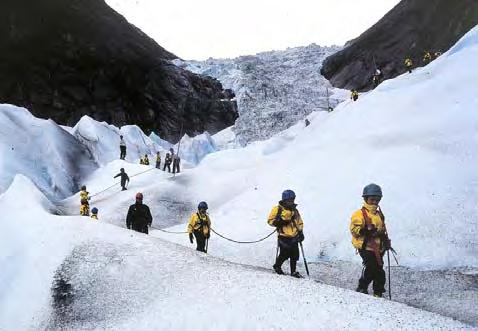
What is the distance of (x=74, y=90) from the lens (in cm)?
7125

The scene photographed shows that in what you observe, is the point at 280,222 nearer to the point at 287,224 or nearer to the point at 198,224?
the point at 287,224

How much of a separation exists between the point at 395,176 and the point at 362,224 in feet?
22.9

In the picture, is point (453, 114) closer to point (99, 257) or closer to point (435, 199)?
point (435, 199)

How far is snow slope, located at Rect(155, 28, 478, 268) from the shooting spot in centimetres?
1290

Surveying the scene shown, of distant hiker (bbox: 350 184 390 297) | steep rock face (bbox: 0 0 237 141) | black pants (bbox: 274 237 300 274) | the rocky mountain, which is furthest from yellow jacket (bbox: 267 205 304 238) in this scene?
steep rock face (bbox: 0 0 237 141)

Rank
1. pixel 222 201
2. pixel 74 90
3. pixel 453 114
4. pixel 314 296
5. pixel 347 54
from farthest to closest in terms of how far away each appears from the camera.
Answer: pixel 347 54 → pixel 74 90 → pixel 222 201 → pixel 453 114 → pixel 314 296

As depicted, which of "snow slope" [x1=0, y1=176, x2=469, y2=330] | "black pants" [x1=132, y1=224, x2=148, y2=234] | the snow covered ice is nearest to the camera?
"snow slope" [x1=0, y1=176, x2=469, y2=330]

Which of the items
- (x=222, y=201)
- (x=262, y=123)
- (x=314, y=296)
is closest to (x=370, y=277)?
(x=314, y=296)

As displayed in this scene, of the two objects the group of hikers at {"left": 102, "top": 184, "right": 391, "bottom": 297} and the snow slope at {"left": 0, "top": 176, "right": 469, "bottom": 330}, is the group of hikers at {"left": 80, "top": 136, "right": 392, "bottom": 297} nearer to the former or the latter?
the group of hikers at {"left": 102, "top": 184, "right": 391, "bottom": 297}

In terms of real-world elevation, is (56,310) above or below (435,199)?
Answer: below

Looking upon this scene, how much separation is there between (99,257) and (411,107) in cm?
1406

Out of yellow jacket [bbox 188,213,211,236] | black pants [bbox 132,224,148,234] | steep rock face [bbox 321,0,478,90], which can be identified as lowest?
black pants [bbox 132,224,148,234]

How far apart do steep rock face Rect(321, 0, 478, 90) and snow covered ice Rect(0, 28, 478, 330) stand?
45.0m

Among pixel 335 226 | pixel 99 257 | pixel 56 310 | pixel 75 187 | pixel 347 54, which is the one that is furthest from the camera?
pixel 347 54
